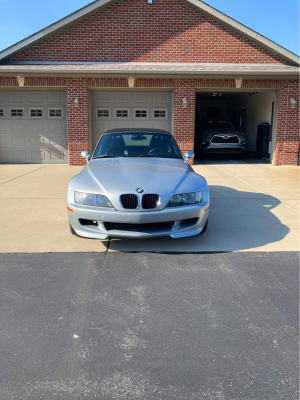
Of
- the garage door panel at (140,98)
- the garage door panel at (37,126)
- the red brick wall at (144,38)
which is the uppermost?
the red brick wall at (144,38)

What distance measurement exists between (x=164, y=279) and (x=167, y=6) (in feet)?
37.0

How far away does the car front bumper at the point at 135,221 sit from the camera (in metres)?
3.71

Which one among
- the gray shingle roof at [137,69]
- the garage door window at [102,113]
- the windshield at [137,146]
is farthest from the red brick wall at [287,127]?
the windshield at [137,146]

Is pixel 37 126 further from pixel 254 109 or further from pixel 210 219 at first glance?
pixel 254 109

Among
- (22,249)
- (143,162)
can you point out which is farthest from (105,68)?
(22,249)

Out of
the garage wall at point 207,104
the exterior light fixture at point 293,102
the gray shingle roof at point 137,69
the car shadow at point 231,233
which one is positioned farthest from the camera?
the garage wall at point 207,104

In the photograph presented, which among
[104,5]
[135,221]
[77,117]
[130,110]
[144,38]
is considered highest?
[104,5]

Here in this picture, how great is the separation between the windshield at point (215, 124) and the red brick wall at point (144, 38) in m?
3.16

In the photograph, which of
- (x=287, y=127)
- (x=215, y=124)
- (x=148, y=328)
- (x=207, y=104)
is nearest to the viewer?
(x=148, y=328)

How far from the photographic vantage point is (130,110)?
12102 mm

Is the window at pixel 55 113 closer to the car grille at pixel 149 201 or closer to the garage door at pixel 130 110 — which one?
the garage door at pixel 130 110

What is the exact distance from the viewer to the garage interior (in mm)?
13406

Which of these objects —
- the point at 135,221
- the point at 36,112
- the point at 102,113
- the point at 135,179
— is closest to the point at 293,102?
Result: the point at 102,113

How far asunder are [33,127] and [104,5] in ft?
16.1
